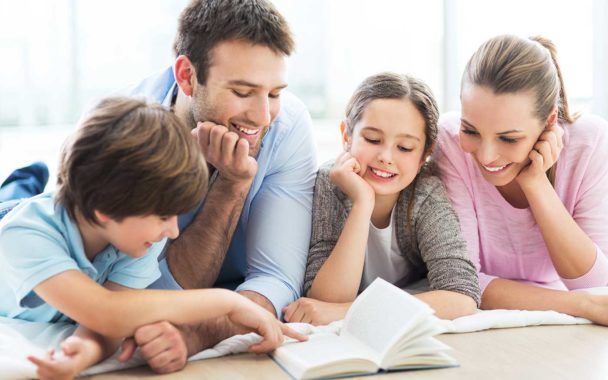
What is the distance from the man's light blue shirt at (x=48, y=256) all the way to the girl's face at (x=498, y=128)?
32.0 inches

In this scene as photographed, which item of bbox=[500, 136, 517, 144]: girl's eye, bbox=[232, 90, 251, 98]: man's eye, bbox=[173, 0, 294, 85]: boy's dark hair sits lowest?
bbox=[500, 136, 517, 144]: girl's eye

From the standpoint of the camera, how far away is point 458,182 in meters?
2.15

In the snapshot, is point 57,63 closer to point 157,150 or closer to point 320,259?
point 320,259

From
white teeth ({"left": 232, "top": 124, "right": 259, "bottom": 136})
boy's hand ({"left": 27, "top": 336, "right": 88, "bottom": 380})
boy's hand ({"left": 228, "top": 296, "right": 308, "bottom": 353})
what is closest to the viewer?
boy's hand ({"left": 27, "top": 336, "right": 88, "bottom": 380})

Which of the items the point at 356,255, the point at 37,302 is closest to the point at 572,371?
the point at 356,255

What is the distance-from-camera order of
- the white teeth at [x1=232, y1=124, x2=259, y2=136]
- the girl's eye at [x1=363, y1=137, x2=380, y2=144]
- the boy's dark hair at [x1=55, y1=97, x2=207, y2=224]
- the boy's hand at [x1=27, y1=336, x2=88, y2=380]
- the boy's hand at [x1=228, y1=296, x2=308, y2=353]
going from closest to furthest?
the boy's hand at [x1=27, y1=336, x2=88, y2=380] → the boy's dark hair at [x1=55, y1=97, x2=207, y2=224] → the boy's hand at [x1=228, y1=296, x2=308, y2=353] → the white teeth at [x1=232, y1=124, x2=259, y2=136] → the girl's eye at [x1=363, y1=137, x2=380, y2=144]

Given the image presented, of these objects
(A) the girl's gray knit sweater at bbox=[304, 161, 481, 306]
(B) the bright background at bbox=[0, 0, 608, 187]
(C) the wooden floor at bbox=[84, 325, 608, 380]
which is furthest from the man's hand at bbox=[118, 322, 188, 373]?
(B) the bright background at bbox=[0, 0, 608, 187]

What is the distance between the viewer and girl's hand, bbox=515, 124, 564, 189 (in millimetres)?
1964

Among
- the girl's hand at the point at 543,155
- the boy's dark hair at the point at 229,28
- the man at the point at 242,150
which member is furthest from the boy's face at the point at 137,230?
the girl's hand at the point at 543,155

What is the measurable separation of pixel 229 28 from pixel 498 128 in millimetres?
687

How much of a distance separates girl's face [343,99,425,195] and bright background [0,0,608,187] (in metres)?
1.41

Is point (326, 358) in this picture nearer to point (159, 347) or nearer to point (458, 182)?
point (159, 347)

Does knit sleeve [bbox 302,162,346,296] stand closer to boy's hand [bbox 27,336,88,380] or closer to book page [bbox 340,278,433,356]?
book page [bbox 340,278,433,356]

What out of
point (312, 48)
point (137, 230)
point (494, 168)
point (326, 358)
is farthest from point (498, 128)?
point (312, 48)
